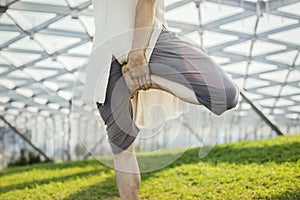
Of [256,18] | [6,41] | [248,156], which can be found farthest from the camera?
[6,41]

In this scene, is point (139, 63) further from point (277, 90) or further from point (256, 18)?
point (277, 90)

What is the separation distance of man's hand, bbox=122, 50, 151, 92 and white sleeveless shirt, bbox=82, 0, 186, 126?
0.59ft

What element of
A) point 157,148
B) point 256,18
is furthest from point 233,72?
point 157,148

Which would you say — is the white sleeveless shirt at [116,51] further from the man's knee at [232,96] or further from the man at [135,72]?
the man's knee at [232,96]

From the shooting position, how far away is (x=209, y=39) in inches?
650

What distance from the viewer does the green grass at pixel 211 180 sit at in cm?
694

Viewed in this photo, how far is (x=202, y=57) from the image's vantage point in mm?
3449

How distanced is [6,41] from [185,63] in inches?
606

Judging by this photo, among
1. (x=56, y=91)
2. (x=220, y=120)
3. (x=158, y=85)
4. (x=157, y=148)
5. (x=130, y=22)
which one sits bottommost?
(x=56, y=91)

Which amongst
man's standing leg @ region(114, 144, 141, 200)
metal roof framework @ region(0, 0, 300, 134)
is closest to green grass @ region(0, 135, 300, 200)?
man's standing leg @ region(114, 144, 141, 200)

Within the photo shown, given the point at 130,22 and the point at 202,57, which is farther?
the point at 130,22

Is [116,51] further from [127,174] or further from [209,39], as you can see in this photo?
[209,39]

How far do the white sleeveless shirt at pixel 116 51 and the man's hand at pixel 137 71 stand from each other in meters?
0.18

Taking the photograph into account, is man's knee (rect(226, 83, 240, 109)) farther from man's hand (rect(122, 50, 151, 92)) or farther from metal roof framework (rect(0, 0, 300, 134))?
metal roof framework (rect(0, 0, 300, 134))
